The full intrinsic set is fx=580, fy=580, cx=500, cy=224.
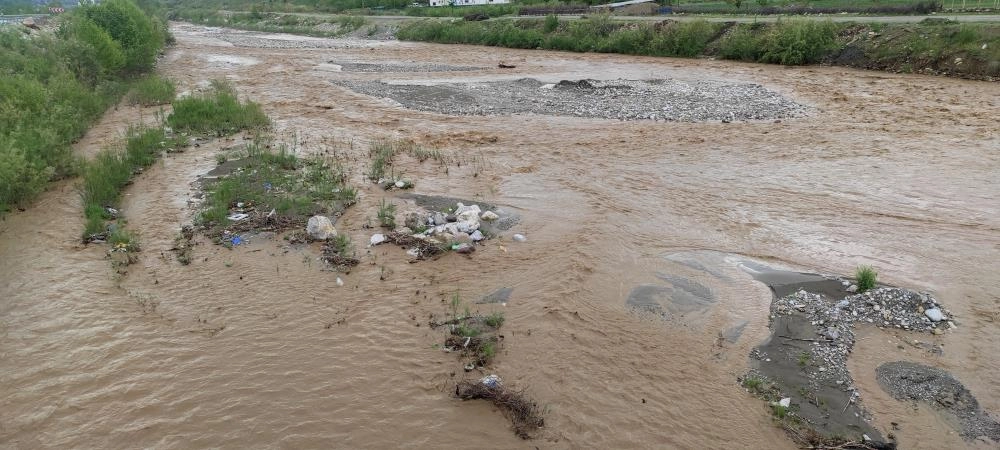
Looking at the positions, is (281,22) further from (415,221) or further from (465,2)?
(415,221)

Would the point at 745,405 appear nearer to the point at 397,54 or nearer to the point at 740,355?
the point at 740,355

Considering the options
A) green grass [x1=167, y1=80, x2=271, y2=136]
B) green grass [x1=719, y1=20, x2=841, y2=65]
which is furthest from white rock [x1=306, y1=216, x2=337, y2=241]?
green grass [x1=719, y1=20, x2=841, y2=65]

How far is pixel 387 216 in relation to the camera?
33.4 ft

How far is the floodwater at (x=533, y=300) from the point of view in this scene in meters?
5.81

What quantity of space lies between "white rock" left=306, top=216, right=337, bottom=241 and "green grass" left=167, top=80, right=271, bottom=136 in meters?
7.98

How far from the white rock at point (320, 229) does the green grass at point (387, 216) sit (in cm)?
83

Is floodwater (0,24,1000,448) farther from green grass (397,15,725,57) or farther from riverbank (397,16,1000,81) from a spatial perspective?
green grass (397,15,725,57)

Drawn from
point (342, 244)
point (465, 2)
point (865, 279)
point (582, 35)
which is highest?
point (465, 2)

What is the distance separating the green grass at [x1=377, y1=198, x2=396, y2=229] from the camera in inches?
393

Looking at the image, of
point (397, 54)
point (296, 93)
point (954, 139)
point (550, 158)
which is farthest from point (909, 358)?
point (397, 54)

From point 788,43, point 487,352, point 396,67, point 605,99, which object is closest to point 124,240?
point 487,352

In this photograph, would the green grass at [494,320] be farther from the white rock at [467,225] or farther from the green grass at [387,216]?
the green grass at [387,216]

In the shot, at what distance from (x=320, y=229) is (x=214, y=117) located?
9.31 meters

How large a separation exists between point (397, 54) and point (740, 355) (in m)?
34.5
